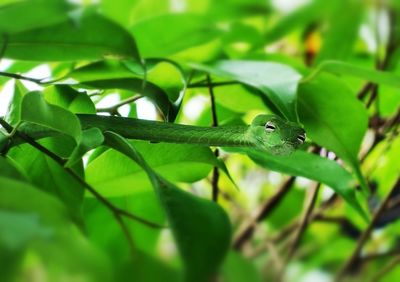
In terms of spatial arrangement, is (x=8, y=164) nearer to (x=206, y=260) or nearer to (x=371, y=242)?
(x=206, y=260)

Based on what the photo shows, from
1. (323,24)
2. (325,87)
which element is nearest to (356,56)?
(323,24)

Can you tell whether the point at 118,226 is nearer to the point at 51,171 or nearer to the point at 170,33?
the point at 51,171

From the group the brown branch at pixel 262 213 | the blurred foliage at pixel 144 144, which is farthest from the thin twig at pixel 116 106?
the brown branch at pixel 262 213

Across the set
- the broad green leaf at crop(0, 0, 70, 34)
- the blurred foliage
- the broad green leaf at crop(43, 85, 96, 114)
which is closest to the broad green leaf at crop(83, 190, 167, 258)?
the blurred foliage

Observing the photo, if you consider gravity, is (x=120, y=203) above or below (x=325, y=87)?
below

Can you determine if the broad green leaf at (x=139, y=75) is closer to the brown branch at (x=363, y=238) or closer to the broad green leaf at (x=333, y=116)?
the broad green leaf at (x=333, y=116)

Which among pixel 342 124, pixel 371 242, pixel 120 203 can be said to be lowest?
pixel 371 242

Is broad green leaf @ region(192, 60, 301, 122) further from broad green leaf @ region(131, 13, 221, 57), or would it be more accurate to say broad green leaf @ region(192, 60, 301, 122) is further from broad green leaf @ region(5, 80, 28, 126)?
broad green leaf @ region(5, 80, 28, 126)
